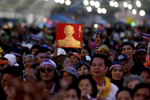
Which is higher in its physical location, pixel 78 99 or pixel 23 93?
pixel 23 93

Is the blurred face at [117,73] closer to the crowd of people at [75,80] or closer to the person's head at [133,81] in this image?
the crowd of people at [75,80]

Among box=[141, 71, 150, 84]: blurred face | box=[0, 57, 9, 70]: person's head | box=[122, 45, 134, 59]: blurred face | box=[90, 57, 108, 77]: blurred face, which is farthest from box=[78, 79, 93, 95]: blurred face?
box=[122, 45, 134, 59]: blurred face

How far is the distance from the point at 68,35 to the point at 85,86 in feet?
13.1

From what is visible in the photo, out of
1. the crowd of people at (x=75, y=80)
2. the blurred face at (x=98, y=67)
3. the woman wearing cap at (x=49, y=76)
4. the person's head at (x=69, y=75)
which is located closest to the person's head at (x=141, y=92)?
the crowd of people at (x=75, y=80)

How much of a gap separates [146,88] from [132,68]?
312 centimetres

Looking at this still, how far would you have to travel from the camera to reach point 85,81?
5.84m

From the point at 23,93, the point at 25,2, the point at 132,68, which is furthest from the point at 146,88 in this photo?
the point at 25,2

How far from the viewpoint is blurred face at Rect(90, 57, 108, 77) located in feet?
20.5

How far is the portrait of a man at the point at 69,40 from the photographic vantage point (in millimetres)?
9477

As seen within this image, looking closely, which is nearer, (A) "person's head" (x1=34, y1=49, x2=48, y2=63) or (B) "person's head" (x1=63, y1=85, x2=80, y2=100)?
(B) "person's head" (x1=63, y1=85, x2=80, y2=100)

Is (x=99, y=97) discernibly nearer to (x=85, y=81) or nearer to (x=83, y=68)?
(x=85, y=81)

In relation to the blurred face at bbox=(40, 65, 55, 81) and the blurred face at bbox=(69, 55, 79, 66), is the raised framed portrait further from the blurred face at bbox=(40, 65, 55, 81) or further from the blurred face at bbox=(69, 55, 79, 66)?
the blurred face at bbox=(40, 65, 55, 81)

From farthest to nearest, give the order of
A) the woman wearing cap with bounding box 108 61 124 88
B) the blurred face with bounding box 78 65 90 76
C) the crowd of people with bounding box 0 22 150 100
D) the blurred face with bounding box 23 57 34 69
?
the blurred face with bounding box 23 57 34 69 < the blurred face with bounding box 78 65 90 76 < the woman wearing cap with bounding box 108 61 124 88 < the crowd of people with bounding box 0 22 150 100

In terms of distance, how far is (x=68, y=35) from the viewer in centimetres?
965
